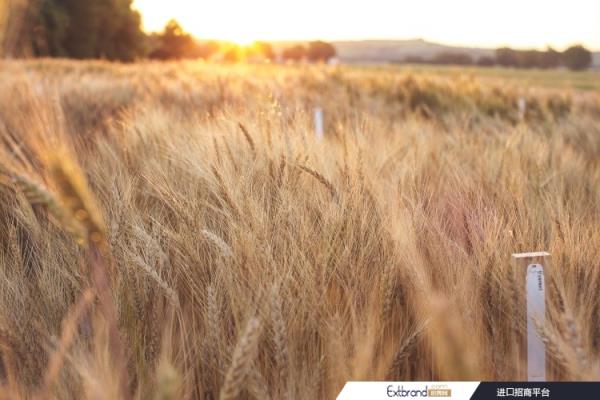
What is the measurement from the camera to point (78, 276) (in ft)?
4.03

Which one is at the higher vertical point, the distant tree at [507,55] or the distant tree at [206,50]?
the distant tree at [206,50]

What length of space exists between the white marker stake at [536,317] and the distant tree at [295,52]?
32.4 m

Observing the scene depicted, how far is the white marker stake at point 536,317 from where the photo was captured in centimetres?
92

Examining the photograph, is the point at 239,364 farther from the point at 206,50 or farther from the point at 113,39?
the point at 206,50

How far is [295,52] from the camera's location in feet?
115

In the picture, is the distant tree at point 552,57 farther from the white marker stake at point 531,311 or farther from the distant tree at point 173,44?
the distant tree at point 173,44

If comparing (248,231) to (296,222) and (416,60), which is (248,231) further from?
(416,60)

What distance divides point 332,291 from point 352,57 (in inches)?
1680

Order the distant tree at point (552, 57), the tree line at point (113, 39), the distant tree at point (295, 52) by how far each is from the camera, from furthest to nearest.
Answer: the distant tree at point (295, 52), the tree line at point (113, 39), the distant tree at point (552, 57)

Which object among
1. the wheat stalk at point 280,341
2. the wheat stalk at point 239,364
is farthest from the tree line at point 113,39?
the wheat stalk at point 239,364

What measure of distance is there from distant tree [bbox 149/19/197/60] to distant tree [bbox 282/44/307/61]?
232 inches

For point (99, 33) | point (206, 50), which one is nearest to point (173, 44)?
point (206, 50)

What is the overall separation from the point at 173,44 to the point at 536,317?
3034 centimetres

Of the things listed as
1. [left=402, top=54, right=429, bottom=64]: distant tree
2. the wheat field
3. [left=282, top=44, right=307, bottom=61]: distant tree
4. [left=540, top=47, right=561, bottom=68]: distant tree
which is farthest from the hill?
the wheat field
